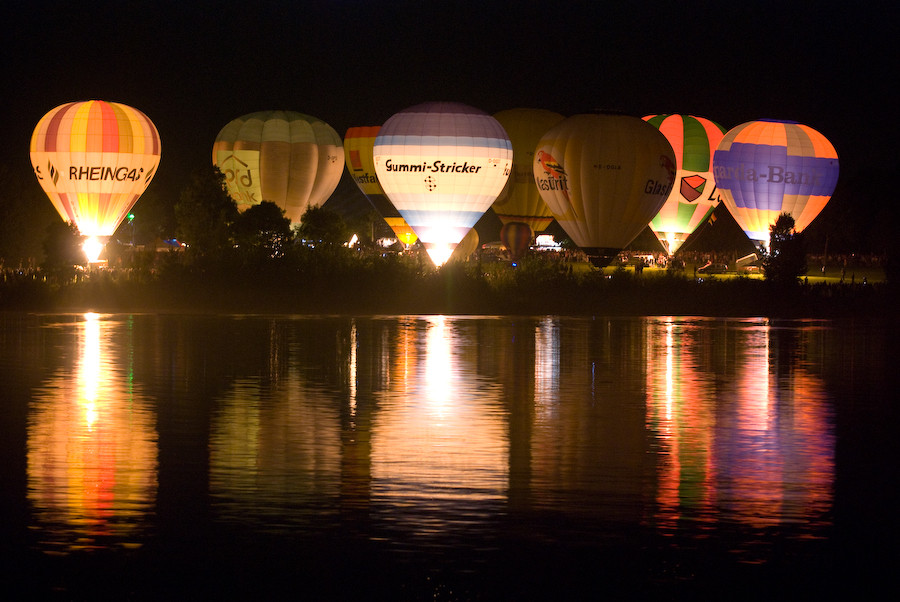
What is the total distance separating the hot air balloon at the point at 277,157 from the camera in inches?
3103

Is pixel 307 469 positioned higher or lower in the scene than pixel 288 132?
lower

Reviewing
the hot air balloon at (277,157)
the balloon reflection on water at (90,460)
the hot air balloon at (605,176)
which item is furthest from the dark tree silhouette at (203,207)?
the balloon reflection on water at (90,460)

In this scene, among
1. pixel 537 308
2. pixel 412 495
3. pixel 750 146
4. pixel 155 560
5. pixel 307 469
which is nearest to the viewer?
pixel 155 560

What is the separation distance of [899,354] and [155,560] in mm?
20490

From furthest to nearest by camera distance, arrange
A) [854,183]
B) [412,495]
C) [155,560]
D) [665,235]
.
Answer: [854,183]
[665,235]
[412,495]
[155,560]

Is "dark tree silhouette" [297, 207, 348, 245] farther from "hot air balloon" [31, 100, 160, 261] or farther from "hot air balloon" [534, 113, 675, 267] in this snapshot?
"hot air balloon" [534, 113, 675, 267]

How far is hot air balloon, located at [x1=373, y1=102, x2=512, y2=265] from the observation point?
6056 cm

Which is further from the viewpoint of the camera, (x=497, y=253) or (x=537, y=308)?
(x=497, y=253)

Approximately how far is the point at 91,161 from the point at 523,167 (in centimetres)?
2243

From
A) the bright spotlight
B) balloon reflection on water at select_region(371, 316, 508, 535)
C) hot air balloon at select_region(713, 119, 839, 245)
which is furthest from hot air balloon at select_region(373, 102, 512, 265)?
balloon reflection on water at select_region(371, 316, 508, 535)

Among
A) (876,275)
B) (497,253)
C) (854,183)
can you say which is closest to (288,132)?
(497,253)

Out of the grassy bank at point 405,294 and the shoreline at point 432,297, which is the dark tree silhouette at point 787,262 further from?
the shoreline at point 432,297

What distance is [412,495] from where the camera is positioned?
38.4ft

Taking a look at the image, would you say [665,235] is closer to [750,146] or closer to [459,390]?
[750,146]
